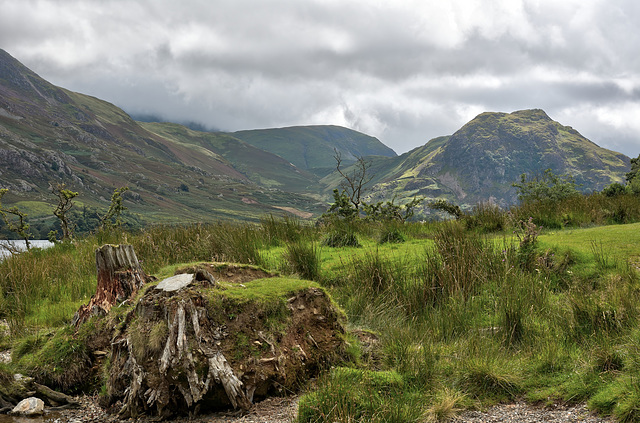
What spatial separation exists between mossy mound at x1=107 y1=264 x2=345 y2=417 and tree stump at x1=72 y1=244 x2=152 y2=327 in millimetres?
1228

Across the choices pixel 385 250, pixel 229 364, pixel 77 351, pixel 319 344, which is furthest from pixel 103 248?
pixel 385 250

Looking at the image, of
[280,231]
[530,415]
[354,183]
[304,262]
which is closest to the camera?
[530,415]

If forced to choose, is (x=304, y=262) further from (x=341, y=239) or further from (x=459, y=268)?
(x=459, y=268)

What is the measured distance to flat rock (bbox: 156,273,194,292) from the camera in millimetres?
5277

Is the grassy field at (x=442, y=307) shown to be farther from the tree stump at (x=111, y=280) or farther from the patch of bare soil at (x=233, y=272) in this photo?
the patch of bare soil at (x=233, y=272)

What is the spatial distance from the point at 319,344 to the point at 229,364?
4.60ft

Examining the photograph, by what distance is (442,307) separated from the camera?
295 inches

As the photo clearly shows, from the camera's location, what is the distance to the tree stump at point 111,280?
21.3ft

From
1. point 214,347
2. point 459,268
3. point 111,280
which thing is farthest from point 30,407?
→ point 459,268

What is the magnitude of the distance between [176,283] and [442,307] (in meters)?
4.59

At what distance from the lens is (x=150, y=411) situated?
477 cm

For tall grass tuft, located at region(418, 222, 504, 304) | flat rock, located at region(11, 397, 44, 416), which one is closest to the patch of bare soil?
flat rock, located at region(11, 397, 44, 416)

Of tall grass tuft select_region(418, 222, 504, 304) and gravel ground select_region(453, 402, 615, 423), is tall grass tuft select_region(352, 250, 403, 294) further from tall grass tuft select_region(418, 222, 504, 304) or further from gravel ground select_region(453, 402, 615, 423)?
gravel ground select_region(453, 402, 615, 423)

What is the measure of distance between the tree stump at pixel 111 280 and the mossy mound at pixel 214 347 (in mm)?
1228
